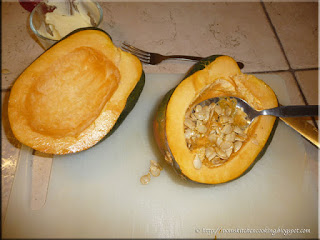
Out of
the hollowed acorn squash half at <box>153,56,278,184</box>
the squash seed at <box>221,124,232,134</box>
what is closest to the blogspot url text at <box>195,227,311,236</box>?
the hollowed acorn squash half at <box>153,56,278,184</box>

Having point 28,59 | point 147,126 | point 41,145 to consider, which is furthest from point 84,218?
point 28,59

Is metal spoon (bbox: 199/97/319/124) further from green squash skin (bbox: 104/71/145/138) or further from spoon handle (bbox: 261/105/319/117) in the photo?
green squash skin (bbox: 104/71/145/138)

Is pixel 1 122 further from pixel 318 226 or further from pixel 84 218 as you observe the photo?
pixel 318 226

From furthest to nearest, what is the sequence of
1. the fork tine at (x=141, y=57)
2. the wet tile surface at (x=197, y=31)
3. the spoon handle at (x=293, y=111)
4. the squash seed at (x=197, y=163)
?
the wet tile surface at (x=197, y=31)
the fork tine at (x=141, y=57)
the spoon handle at (x=293, y=111)
the squash seed at (x=197, y=163)

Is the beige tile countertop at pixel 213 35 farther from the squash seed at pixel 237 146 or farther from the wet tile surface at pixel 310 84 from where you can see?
the squash seed at pixel 237 146

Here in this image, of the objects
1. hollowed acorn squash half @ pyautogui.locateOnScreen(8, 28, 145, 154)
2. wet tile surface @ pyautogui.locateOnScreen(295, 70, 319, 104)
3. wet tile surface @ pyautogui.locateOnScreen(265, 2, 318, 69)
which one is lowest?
hollowed acorn squash half @ pyautogui.locateOnScreen(8, 28, 145, 154)

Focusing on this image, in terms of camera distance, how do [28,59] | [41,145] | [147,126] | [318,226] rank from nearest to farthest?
[41,145] → [318,226] → [147,126] → [28,59]

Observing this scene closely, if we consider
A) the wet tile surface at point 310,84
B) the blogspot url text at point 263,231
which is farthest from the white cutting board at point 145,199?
the wet tile surface at point 310,84
